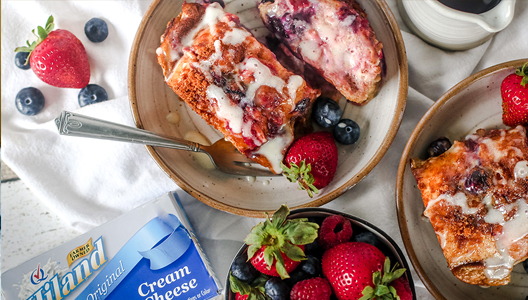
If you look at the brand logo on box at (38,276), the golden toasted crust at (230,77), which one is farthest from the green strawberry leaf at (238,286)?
the brand logo on box at (38,276)

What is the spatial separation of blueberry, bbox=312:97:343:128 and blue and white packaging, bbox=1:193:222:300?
900 mm

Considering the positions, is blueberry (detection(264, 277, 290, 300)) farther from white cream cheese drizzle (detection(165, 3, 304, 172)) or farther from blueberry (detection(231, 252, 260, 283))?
white cream cheese drizzle (detection(165, 3, 304, 172))

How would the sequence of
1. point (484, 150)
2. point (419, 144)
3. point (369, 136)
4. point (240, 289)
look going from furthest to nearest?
point (369, 136) → point (419, 144) → point (484, 150) → point (240, 289)

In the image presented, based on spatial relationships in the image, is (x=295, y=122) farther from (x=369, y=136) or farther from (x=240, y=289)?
(x=240, y=289)

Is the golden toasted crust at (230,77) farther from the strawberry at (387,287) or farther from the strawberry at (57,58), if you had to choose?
the strawberry at (387,287)

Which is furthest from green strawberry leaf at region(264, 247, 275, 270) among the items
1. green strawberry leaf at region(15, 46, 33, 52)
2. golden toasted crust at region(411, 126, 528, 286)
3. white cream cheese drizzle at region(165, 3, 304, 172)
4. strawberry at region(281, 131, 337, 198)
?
green strawberry leaf at region(15, 46, 33, 52)

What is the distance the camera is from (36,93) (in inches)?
88.0

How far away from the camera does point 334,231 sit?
68.5 inches

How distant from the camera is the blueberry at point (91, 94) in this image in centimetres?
222

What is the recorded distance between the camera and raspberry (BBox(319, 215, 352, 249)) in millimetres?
1696

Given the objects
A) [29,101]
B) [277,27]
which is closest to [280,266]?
[277,27]

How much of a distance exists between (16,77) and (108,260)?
1.29 m

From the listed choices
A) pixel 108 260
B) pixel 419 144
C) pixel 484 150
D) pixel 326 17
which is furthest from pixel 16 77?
pixel 484 150

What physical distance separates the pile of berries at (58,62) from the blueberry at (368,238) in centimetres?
164
